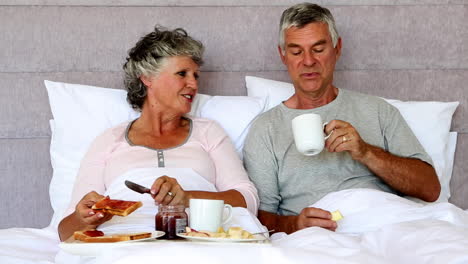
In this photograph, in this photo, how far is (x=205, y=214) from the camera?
1.57 m

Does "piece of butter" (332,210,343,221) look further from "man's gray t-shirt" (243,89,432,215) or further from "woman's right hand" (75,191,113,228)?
"woman's right hand" (75,191,113,228)

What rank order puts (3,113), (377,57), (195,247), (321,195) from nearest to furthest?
(195,247) → (321,195) → (3,113) → (377,57)

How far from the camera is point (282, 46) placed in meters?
2.27

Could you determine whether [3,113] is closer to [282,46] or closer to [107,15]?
[107,15]

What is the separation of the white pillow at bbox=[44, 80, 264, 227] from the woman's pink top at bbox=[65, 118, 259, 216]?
13cm

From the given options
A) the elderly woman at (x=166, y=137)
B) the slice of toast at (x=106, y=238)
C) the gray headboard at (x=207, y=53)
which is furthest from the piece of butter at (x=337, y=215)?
the gray headboard at (x=207, y=53)

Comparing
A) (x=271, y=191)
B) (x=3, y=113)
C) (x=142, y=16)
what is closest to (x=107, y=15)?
(x=142, y=16)

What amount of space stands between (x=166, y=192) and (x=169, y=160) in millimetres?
362

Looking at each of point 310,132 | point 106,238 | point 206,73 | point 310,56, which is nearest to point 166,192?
point 106,238

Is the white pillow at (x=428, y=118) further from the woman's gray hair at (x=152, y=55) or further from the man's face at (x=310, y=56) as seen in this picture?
the woman's gray hair at (x=152, y=55)

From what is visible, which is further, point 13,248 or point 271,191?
point 271,191

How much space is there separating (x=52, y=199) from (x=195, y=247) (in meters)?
1.19

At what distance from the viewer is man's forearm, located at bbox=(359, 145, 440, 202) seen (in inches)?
78.5

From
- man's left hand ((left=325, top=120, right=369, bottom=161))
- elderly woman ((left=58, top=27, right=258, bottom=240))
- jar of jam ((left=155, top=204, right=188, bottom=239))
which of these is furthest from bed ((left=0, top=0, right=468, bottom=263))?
jar of jam ((left=155, top=204, right=188, bottom=239))
